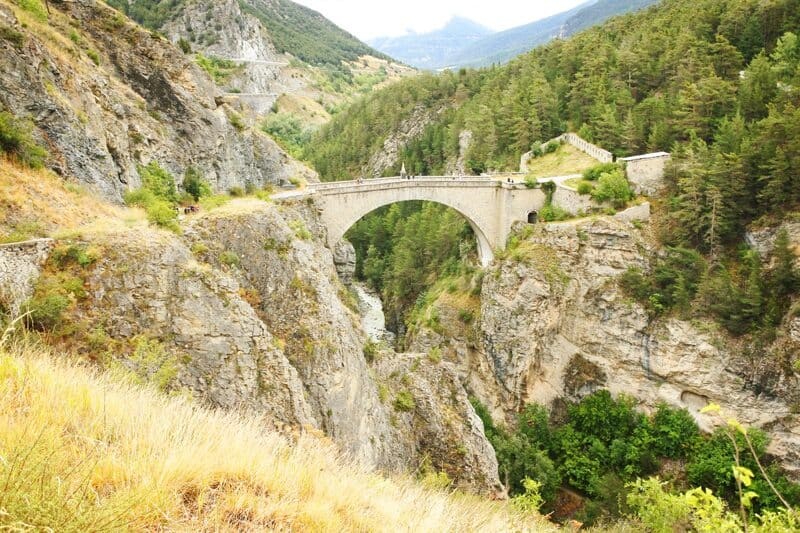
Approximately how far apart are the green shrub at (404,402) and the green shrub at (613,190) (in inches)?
774

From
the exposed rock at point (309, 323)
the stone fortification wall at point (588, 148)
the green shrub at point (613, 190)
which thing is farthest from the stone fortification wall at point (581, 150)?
the exposed rock at point (309, 323)

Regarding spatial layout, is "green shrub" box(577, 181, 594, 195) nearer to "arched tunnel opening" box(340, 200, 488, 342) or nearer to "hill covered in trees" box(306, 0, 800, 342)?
"hill covered in trees" box(306, 0, 800, 342)

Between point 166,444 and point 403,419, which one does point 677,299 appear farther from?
point 166,444

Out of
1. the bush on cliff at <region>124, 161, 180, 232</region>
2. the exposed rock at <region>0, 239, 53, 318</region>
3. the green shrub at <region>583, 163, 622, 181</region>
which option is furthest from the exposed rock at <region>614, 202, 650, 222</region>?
the exposed rock at <region>0, 239, 53, 318</region>

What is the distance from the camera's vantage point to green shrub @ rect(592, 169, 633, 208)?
31188 mm

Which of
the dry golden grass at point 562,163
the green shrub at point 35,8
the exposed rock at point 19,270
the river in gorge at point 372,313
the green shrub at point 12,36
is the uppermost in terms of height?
the green shrub at point 35,8

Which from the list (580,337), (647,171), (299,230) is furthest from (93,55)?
(647,171)

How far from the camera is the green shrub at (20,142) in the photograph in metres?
13.2

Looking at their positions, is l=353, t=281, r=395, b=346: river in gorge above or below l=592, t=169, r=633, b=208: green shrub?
below

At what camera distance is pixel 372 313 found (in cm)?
4822

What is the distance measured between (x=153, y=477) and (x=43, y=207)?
12.1 m

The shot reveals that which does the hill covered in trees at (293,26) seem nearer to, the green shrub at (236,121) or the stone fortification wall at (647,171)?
the green shrub at (236,121)

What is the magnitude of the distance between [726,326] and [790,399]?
4.34m

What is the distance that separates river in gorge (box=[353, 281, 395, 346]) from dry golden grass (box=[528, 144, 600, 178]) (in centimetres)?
1815
